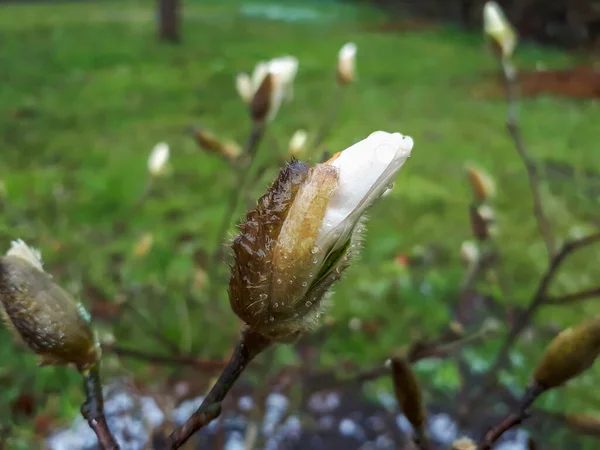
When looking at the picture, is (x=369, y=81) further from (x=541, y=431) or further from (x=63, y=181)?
(x=541, y=431)

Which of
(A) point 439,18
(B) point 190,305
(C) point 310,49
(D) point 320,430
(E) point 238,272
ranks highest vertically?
(E) point 238,272

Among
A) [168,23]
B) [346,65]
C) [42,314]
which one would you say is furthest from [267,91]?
[168,23]

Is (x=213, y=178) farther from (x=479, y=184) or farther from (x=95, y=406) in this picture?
(x=95, y=406)

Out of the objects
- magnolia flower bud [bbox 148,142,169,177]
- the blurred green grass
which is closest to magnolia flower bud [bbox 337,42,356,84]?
the blurred green grass

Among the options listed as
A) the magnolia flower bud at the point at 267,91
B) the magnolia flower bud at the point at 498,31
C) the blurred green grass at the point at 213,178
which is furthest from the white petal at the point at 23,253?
the magnolia flower bud at the point at 498,31

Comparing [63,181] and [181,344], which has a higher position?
[181,344]

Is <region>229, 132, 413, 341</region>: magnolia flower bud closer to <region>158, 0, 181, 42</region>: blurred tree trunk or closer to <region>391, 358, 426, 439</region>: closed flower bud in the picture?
<region>391, 358, 426, 439</region>: closed flower bud

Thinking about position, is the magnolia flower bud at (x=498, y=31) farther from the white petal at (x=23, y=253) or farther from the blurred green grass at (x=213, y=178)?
the white petal at (x=23, y=253)

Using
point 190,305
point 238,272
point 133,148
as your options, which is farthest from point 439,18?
point 238,272
